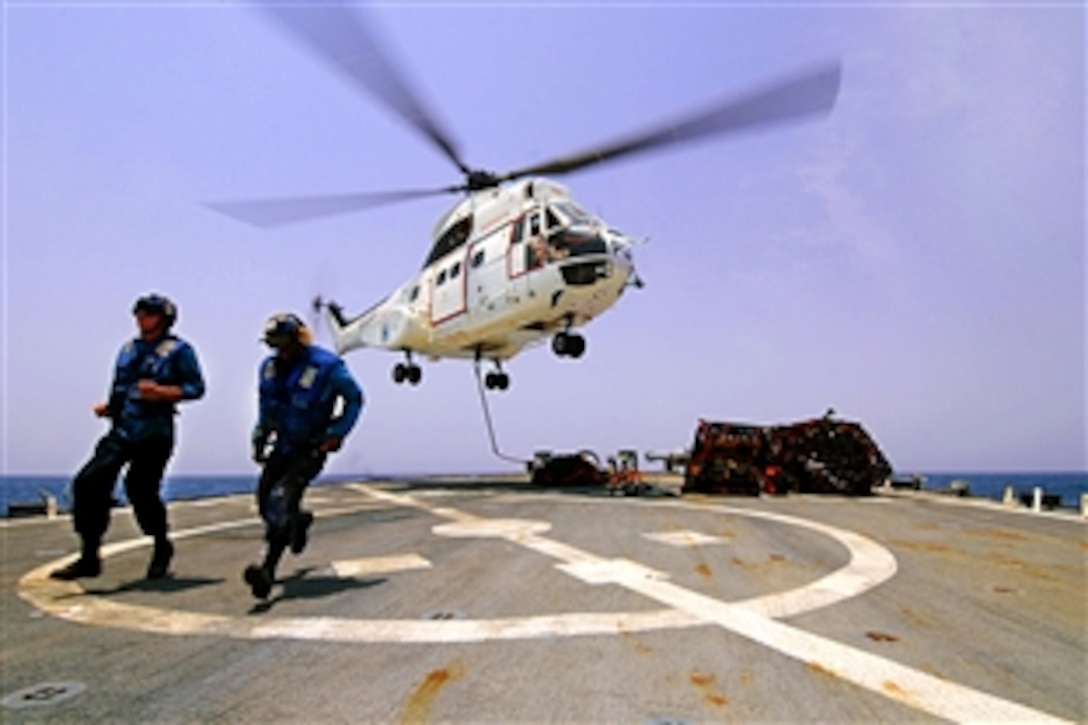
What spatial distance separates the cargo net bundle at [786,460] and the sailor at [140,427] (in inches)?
473

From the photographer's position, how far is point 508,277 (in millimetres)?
18828

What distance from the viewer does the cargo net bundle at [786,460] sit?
50.9 feet

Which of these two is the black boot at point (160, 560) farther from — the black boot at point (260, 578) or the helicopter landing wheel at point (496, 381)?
the helicopter landing wheel at point (496, 381)

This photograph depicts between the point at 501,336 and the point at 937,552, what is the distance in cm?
1551

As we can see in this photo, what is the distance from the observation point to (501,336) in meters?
21.3

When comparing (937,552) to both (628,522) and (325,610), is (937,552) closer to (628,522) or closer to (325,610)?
(628,522)

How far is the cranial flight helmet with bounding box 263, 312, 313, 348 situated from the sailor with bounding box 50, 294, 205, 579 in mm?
1266

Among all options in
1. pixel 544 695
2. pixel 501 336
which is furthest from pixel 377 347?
pixel 544 695

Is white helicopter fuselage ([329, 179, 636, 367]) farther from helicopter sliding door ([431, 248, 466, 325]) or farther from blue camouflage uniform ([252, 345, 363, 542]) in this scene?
blue camouflage uniform ([252, 345, 363, 542])

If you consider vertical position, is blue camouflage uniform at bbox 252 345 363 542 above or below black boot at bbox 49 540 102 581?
above

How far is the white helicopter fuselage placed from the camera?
1755 cm

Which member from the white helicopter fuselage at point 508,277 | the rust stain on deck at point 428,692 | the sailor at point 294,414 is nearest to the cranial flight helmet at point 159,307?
the sailor at point 294,414

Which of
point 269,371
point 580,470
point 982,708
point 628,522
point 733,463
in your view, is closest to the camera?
point 982,708

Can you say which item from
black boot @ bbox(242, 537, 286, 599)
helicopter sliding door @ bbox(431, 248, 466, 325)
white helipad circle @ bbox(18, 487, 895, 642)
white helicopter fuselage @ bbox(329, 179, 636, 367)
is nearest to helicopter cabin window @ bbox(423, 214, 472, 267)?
white helicopter fuselage @ bbox(329, 179, 636, 367)
